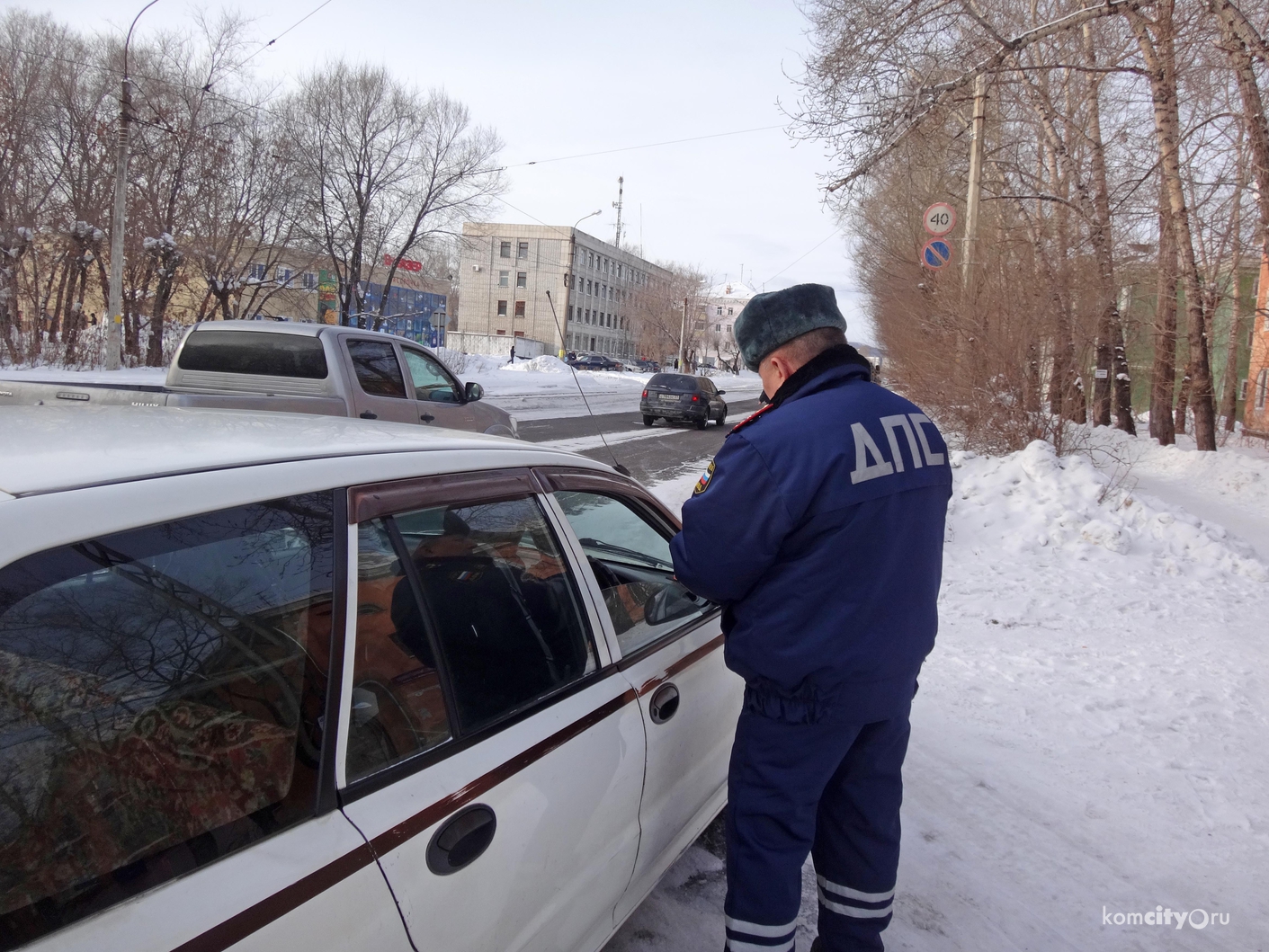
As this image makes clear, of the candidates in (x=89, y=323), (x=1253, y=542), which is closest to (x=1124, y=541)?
(x=1253, y=542)

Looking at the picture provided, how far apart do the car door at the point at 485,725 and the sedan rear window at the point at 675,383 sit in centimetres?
1998

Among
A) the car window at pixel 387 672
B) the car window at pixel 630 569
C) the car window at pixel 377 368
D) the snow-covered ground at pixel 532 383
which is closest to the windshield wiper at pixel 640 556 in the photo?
the car window at pixel 630 569

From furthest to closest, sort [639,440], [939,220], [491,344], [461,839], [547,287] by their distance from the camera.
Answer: [547,287]
[491,344]
[639,440]
[939,220]
[461,839]

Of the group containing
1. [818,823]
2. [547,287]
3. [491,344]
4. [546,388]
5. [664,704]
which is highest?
[547,287]

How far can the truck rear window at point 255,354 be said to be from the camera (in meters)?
7.47

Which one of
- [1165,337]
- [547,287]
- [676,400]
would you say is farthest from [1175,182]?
[547,287]

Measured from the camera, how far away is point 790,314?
7.28 feet

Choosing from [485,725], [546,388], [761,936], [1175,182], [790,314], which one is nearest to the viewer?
[485,725]

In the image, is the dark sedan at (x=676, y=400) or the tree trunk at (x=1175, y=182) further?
the dark sedan at (x=676, y=400)

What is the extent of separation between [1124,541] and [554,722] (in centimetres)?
702

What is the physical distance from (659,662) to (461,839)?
95 centimetres

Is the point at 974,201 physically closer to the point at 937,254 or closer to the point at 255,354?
the point at 937,254

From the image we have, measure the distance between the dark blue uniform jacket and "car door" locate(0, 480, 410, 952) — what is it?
37.9 inches

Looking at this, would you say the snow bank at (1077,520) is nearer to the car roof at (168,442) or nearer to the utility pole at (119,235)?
the car roof at (168,442)
